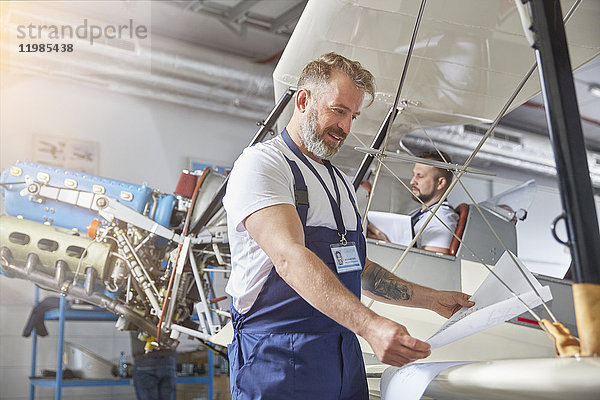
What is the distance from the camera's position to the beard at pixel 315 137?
1748mm

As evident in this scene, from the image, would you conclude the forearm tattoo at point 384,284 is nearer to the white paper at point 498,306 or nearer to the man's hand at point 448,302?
the man's hand at point 448,302

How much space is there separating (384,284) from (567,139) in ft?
3.03

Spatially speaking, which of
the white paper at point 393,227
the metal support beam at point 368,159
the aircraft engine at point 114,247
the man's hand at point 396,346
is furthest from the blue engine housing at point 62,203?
the man's hand at point 396,346

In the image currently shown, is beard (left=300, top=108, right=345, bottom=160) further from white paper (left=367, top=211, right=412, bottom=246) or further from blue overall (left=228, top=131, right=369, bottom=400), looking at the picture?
white paper (left=367, top=211, right=412, bottom=246)

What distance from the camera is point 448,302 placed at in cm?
177

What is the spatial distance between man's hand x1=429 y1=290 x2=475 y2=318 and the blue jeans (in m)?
3.96

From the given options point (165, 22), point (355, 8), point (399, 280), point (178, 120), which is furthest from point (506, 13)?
point (178, 120)

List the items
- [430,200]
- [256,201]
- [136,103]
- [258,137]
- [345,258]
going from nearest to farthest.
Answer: [256,201], [345,258], [258,137], [430,200], [136,103]

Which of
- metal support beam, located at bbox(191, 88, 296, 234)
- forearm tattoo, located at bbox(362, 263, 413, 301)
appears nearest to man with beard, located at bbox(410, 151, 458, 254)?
metal support beam, located at bbox(191, 88, 296, 234)

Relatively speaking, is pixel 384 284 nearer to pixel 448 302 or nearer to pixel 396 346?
pixel 448 302

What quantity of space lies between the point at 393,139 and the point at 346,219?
7.31ft

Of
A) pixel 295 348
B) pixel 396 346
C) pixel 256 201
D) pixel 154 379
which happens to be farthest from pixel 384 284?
pixel 154 379

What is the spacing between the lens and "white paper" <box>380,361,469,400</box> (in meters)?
1.25

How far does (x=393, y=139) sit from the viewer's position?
12.7ft
